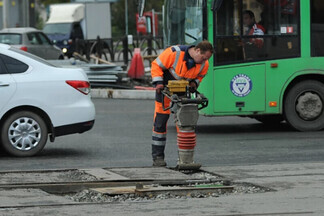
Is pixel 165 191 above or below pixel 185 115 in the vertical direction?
below

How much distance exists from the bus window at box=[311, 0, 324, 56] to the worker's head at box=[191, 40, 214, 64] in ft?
15.0

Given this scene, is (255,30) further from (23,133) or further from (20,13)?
(20,13)

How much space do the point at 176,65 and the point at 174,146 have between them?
296 centimetres

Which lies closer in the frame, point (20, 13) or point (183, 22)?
point (183, 22)

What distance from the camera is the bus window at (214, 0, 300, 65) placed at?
15.0 meters

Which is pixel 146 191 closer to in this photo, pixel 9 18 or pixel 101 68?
pixel 101 68

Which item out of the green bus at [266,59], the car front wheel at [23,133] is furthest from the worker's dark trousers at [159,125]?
the green bus at [266,59]

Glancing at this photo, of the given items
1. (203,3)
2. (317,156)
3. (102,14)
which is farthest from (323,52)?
(102,14)

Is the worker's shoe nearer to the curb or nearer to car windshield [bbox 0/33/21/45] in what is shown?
the curb

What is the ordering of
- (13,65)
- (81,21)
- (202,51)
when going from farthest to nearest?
(81,21)
(13,65)
(202,51)

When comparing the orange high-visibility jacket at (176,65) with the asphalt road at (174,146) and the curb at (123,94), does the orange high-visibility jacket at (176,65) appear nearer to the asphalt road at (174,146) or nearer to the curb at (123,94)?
the asphalt road at (174,146)

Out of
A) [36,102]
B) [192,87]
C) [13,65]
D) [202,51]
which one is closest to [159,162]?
[192,87]

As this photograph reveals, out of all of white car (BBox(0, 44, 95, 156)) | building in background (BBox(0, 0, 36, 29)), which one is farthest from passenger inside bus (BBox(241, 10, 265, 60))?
building in background (BBox(0, 0, 36, 29))

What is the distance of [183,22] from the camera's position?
52.1 feet
